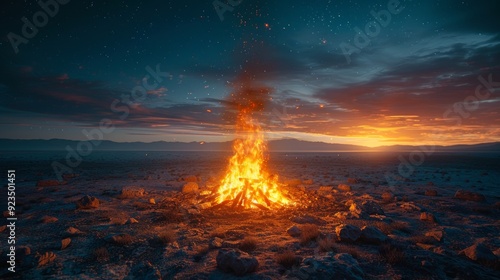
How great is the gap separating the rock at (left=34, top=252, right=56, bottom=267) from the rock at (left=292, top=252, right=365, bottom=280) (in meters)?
7.35

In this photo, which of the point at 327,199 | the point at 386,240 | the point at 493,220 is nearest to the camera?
the point at 386,240

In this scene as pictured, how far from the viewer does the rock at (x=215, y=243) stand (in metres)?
8.77

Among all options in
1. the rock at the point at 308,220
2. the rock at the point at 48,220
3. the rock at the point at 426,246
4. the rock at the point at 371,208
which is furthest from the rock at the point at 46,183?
the rock at the point at 426,246

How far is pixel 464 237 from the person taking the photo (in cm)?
Result: 993

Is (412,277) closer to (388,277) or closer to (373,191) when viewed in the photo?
(388,277)

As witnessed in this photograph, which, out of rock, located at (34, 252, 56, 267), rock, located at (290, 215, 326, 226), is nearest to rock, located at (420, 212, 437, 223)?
rock, located at (290, 215, 326, 226)

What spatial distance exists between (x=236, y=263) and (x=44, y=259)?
584 centimetres

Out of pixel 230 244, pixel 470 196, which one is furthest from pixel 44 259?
pixel 470 196

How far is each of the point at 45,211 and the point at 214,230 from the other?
404 inches

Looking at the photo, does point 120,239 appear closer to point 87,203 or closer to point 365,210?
point 87,203

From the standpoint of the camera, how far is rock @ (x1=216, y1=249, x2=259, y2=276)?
6855mm

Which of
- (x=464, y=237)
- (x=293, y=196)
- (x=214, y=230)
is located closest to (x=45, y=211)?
(x=214, y=230)

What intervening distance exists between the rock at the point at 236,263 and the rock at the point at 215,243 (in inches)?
60.2

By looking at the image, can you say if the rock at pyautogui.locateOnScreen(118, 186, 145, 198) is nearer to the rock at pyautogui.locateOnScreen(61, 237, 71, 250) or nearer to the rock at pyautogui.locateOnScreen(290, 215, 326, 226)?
the rock at pyautogui.locateOnScreen(61, 237, 71, 250)
